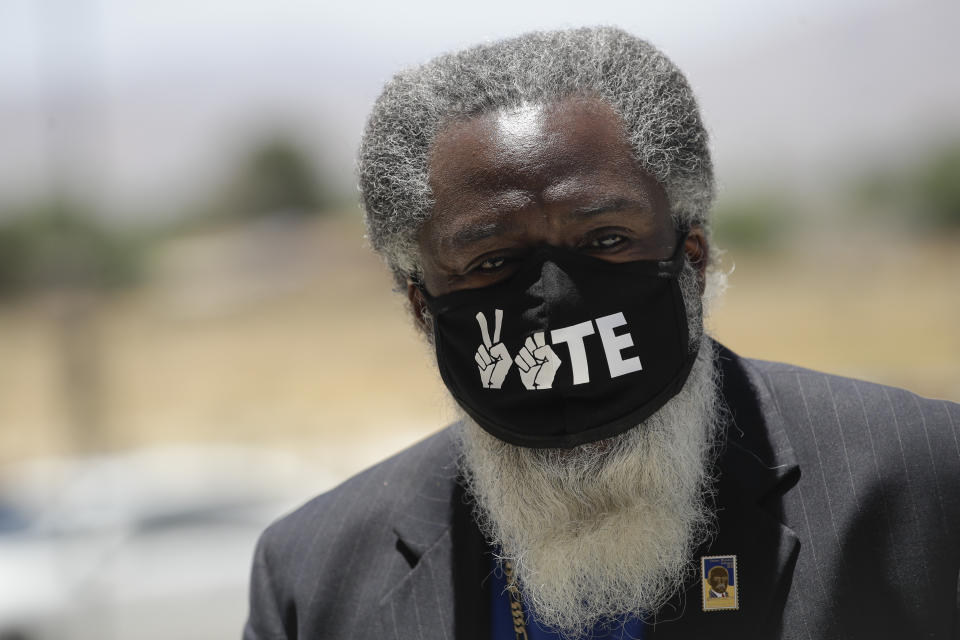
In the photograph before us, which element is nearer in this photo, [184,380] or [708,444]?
[708,444]

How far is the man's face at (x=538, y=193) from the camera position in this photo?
6.73 ft

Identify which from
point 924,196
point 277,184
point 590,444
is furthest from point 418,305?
point 277,184

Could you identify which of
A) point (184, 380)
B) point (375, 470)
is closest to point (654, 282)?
point (375, 470)

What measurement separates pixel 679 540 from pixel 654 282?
537 millimetres

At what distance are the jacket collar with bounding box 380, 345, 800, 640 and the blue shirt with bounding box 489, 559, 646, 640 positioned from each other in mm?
31

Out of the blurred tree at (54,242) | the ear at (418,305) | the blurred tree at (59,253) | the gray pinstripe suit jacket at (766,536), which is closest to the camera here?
the gray pinstripe suit jacket at (766,536)

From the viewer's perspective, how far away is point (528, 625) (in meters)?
2.29

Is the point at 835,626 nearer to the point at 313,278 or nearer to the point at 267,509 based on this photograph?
the point at 267,509

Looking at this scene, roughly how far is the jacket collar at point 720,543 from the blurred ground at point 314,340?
11.1 m

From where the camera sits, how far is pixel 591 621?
2.22 metres

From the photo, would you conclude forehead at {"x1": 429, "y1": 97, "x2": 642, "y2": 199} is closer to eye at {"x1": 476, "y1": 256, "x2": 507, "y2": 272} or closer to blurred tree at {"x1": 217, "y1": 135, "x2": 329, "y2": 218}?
eye at {"x1": 476, "y1": 256, "x2": 507, "y2": 272}

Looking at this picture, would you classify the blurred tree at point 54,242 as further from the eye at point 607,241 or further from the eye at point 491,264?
the eye at point 607,241

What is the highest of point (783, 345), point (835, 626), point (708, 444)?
point (783, 345)

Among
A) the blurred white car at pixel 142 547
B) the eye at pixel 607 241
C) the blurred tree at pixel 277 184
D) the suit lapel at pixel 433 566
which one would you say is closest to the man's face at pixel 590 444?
the eye at pixel 607 241
